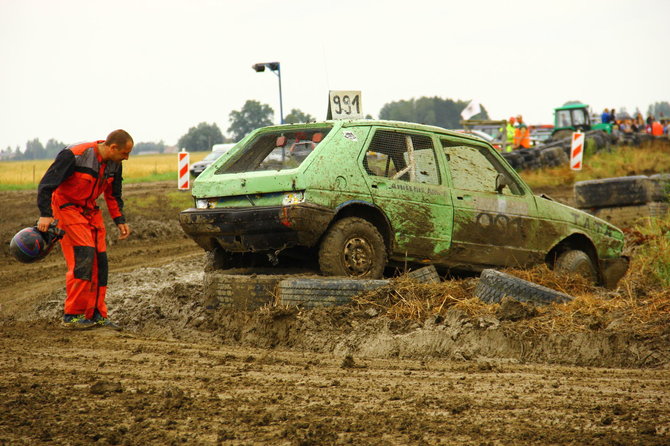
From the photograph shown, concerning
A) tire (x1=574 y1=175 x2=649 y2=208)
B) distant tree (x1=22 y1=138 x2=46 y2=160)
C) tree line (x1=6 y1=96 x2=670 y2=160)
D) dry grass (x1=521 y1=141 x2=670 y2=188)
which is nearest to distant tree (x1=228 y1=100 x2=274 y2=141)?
tree line (x1=6 y1=96 x2=670 y2=160)

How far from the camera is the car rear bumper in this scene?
23.3 feet

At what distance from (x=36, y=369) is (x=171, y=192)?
58.5 ft

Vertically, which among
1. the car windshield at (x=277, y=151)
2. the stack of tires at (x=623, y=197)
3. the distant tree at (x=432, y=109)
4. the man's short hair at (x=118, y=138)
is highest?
the distant tree at (x=432, y=109)

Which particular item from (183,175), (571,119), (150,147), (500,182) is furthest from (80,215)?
(150,147)

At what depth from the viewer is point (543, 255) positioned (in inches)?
352

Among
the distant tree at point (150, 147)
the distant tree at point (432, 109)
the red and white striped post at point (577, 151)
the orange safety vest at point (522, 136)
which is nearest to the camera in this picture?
the red and white striped post at point (577, 151)

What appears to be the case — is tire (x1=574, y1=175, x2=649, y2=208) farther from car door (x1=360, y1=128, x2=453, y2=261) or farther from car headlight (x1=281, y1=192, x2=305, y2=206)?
car headlight (x1=281, y1=192, x2=305, y2=206)

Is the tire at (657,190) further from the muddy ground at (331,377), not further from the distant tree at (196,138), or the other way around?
the distant tree at (196,138)

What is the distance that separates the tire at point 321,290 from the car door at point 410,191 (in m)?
0.83

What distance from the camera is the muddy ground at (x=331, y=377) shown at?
417 cm

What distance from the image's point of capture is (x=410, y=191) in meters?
7.93

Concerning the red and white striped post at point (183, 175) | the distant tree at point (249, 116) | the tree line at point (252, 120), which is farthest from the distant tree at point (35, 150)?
the red and white striped post at point (183, 175)

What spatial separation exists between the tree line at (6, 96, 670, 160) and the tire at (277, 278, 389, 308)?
129 feet

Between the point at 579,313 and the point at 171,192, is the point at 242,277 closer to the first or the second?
the point at 579,313
